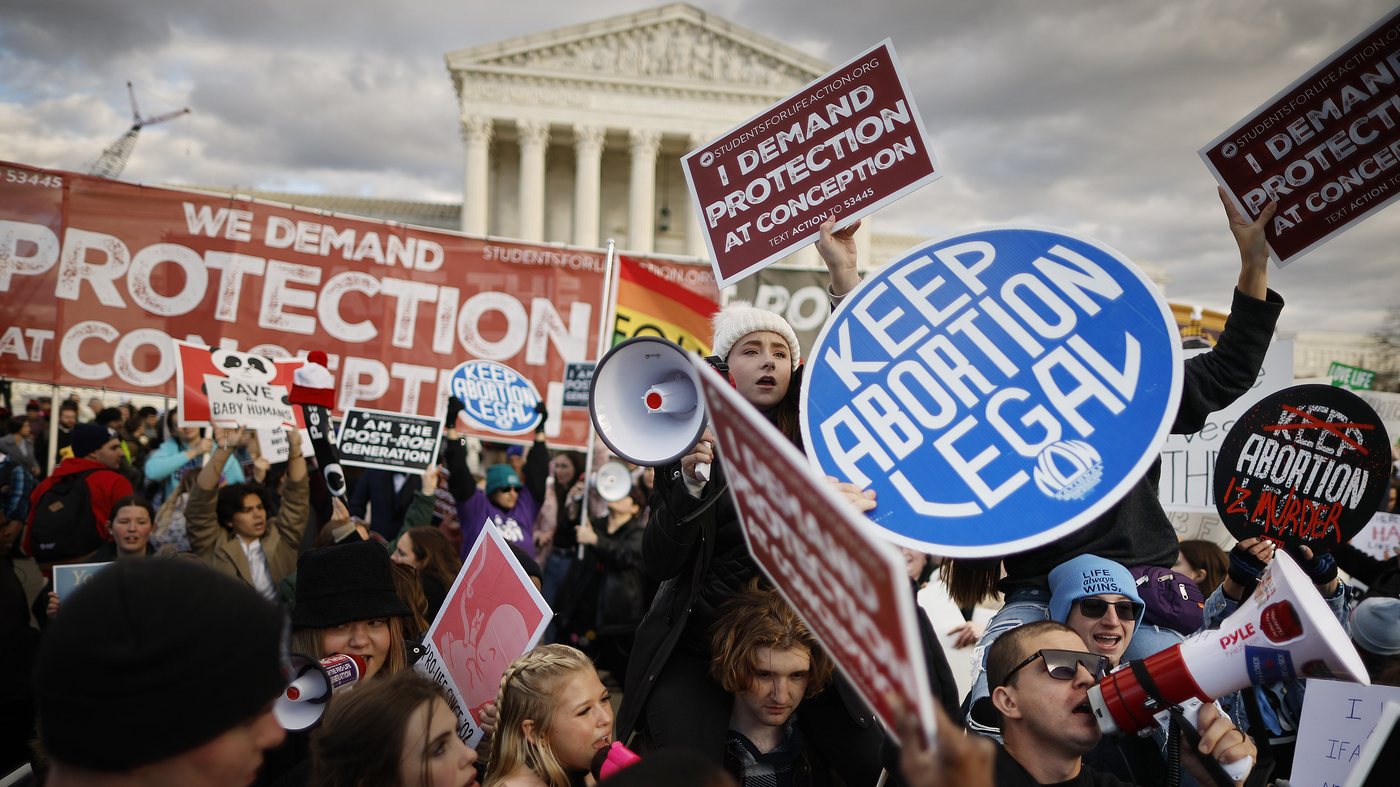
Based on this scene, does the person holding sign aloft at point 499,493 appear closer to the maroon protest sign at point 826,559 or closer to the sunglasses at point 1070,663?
the sunglasses at point 1070,663

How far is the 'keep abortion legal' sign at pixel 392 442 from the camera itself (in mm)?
6129

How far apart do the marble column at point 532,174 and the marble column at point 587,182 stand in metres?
1.85

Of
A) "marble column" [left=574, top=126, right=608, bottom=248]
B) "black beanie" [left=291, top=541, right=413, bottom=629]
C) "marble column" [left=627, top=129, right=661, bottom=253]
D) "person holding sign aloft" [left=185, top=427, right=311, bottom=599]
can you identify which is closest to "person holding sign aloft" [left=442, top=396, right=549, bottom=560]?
"person holding sign aloft" [left=185, top=427, right=311, bottom=599]

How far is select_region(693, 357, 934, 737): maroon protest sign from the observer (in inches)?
35.5

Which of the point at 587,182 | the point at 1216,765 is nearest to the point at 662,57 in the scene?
the point at 587,182

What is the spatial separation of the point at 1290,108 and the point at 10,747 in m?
5.81

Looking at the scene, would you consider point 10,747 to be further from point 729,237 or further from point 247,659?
point 729,237

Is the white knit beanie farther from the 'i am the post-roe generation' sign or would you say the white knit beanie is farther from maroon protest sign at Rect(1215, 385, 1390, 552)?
maroon protest sign at Rect(1215, 385, 1390, 552)

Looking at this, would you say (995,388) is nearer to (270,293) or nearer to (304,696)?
(304,696)

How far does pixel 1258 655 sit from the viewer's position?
1.56 metres

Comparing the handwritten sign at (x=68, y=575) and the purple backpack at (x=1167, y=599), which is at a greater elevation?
the purple backpack at (x=1167, y=599)

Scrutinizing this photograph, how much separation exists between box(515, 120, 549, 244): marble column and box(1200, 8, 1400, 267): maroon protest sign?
1635 inches

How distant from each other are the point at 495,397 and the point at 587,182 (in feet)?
121

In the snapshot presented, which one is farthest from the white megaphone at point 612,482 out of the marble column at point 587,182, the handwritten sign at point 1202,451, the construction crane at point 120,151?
the construction crane at point 120,151
